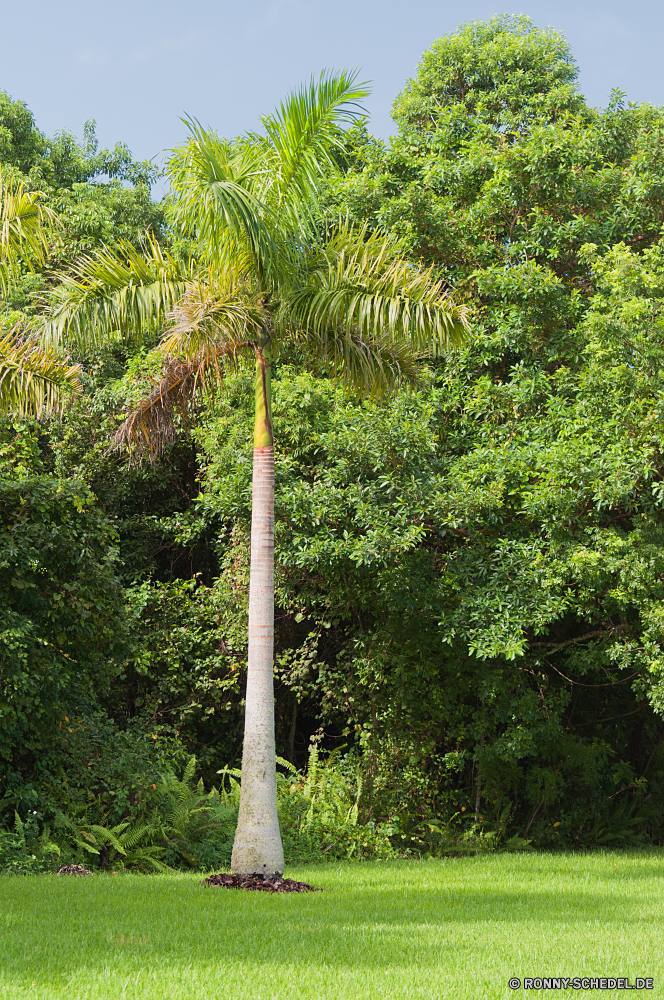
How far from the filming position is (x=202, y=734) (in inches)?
692

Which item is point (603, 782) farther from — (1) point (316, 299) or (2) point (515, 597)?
(1) point (316, 299)

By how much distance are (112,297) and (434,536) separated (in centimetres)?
595

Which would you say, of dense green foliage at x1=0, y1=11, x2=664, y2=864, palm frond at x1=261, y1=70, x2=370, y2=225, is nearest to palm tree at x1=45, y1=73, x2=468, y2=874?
palm frond at x1=261, y1=70, x2=370, y2=225

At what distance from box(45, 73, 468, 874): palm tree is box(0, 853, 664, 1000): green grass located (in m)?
1.36

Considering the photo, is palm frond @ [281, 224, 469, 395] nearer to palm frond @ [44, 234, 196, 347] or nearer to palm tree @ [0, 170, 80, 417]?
palm frond @ [44, 234, 196, 347]

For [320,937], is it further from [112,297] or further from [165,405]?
[112,297]

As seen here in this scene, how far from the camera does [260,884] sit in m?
9.30

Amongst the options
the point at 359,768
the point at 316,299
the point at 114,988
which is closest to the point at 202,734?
the point at 359,768

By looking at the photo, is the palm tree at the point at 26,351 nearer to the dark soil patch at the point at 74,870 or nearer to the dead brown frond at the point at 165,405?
the dead brown frond at the point at 165,405

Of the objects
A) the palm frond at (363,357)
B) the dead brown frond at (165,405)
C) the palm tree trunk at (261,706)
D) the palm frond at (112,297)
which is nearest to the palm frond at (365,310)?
the palm frond at (363,357)

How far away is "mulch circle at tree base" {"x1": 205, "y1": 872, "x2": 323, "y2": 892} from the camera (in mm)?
9266

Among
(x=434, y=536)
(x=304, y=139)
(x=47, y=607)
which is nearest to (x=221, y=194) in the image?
(x=304, y=139)

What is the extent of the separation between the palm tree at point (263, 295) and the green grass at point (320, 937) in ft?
4.45

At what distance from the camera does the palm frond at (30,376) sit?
33.5 feet
